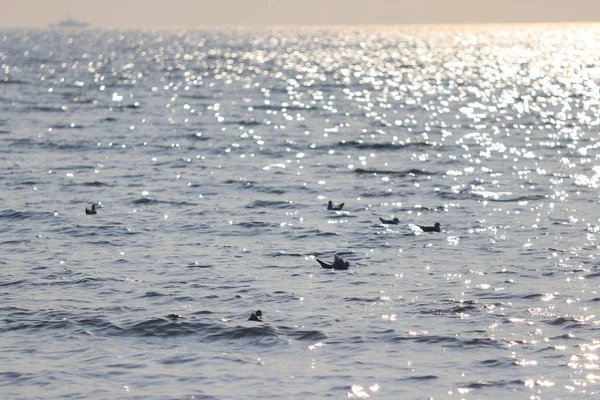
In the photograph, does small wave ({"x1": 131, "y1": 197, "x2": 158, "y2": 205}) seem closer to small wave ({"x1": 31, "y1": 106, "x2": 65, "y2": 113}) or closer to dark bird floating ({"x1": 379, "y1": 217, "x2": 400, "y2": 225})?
dark bird floating ({"x1": 379, "y1": 217, "x2": 400, "y2": 225})

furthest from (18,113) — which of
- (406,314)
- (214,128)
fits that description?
(406,314)

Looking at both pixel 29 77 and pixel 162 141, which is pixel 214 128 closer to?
pixel 162 141

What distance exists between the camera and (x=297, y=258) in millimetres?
24938

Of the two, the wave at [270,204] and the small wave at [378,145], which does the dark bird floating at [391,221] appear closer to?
Result: the wave at [270,204]

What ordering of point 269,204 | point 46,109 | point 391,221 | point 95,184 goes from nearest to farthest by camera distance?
point 391,221, point 269,204, point 95,184, point 46,109

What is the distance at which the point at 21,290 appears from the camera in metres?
21.9

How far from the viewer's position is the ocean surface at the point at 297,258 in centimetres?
1702

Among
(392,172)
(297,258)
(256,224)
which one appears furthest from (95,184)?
(297,258)

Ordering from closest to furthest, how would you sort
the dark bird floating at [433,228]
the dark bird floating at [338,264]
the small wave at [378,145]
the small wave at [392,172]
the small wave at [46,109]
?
the dark bird floating at [338,264] → the dark bird floating at [433,228] → the small wave at [392,172] → the small wave at [378,145] → the small wave at [46,109]

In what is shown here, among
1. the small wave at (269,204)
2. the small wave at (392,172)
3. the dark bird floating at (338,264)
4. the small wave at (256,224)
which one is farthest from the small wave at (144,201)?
the dark bird floating at (338,264)

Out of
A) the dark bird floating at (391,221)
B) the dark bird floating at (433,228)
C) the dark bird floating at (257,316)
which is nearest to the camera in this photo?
the dark bird floating at (257,316)

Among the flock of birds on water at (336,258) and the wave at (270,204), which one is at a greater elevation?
the wave at (270,204)

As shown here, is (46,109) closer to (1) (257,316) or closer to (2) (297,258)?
(2) (297,258)

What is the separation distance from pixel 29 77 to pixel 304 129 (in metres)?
46.7
